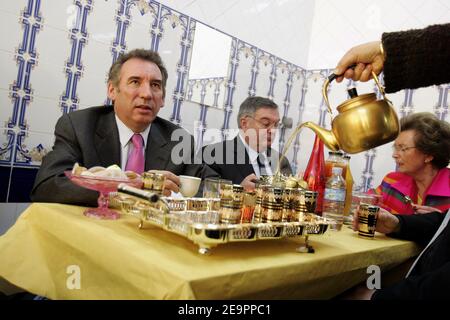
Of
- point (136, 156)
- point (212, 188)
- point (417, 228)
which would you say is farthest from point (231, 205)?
point (136, 156)

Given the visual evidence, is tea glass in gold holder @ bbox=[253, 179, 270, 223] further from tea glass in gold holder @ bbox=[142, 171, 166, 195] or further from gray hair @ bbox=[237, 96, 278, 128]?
gray hair @ bbox=[237, 96, 278, 128]

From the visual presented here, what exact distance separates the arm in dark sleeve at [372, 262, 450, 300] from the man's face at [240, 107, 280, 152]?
1817 mm

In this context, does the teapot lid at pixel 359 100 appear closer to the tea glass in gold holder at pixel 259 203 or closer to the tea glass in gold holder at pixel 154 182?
the tea glass in gold holder at pixel 259 203

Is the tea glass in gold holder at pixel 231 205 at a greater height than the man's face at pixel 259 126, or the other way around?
the man's face at pixel 259 126

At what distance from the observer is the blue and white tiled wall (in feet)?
5.68

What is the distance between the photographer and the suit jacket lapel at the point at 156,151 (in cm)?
160

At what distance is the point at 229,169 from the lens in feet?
7.88

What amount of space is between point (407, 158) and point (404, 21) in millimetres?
1416

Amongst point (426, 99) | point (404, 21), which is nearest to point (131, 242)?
point (426, 99)

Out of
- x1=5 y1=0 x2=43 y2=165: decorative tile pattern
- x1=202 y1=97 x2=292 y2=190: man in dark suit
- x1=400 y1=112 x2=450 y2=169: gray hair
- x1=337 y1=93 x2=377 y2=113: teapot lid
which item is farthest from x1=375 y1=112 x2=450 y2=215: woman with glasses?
x1=5 y1=0 x2=43 y2=165: decorative tile pattern

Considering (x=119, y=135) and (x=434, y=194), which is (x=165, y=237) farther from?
(x=434, y=194)

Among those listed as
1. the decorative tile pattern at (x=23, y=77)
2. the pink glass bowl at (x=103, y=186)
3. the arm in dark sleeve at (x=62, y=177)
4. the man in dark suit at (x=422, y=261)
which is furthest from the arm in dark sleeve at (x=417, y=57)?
the decorative tile pattern at (x=23, y=77)

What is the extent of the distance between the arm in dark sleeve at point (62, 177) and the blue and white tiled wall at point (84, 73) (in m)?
0.52

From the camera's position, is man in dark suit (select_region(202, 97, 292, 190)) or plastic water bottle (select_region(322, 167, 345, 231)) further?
man in dark suit (select_region(202, 97, 292, 190))
